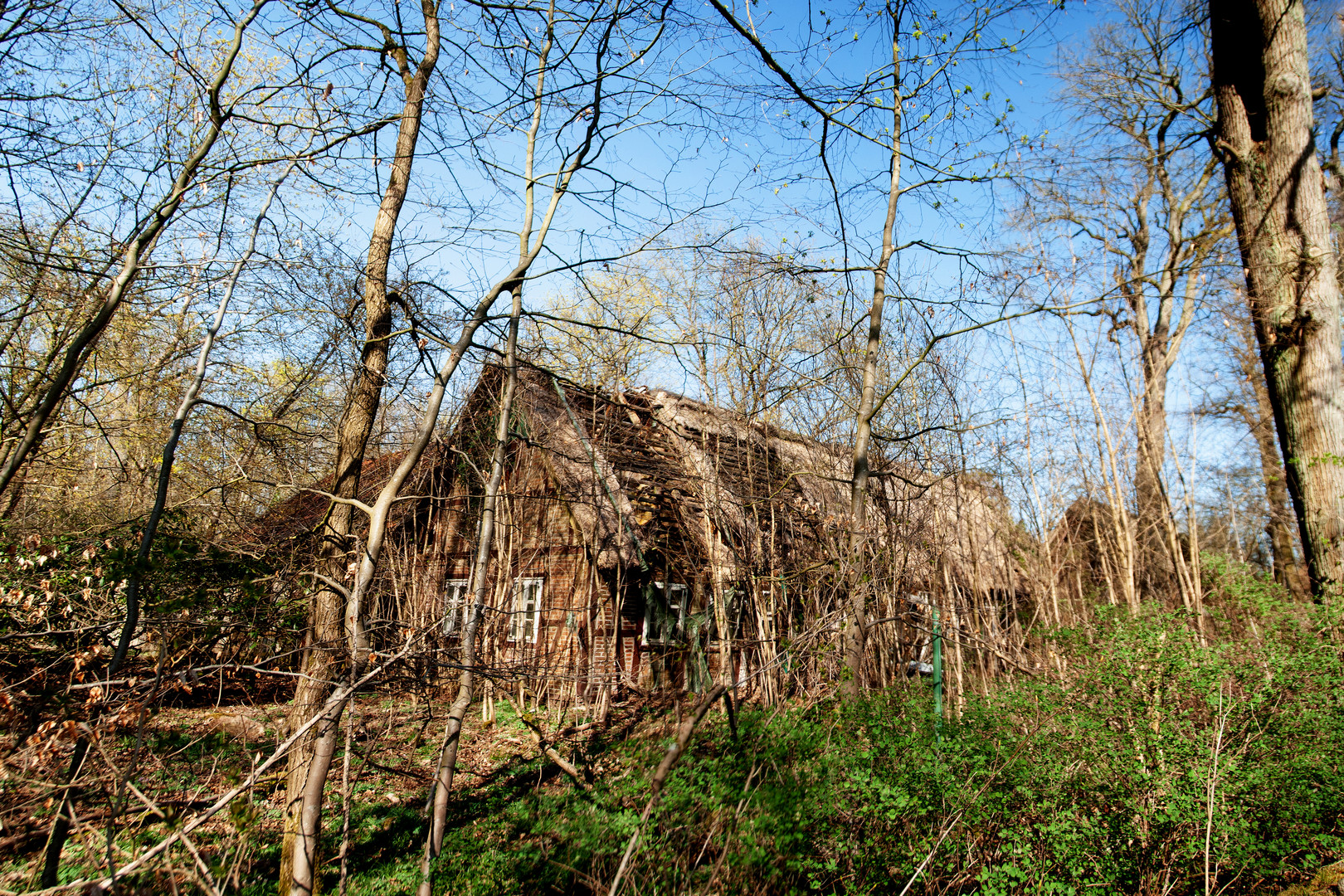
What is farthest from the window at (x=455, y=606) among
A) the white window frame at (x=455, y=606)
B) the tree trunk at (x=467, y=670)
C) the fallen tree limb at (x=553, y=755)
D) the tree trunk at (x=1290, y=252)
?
the tree trunk at (x=1290, y=252)

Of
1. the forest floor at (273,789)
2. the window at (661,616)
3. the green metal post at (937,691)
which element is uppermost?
the window at (661,616)

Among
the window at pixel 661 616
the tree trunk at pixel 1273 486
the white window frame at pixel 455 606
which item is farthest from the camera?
the tree trunk at pixel 1273 486

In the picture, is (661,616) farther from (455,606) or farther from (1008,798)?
(1008,798)

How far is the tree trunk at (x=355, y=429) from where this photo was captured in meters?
4.85

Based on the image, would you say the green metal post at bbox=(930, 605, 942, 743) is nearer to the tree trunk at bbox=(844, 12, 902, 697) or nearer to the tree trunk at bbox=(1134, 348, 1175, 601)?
the tree trunk at bbox=(844, 12, 902, 697)

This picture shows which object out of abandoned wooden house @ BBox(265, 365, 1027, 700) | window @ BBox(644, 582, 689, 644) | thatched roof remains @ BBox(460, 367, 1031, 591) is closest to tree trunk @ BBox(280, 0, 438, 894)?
abandoned wooden house @ BBox(265, 365, 1027, 700)

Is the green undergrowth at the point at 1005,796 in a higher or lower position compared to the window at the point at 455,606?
lower

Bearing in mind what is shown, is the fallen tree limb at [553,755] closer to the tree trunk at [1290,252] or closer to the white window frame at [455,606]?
the white window frame at [455,606]

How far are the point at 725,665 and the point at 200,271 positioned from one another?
7051mm

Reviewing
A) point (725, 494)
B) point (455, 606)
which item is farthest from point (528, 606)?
point (455, 606)

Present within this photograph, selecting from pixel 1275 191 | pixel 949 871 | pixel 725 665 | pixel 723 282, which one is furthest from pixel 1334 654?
pixel 723 282

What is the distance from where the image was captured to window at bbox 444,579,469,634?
4.27 m

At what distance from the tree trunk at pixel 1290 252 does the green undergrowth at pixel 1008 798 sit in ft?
6.76

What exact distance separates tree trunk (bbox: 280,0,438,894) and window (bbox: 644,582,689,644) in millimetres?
5175
